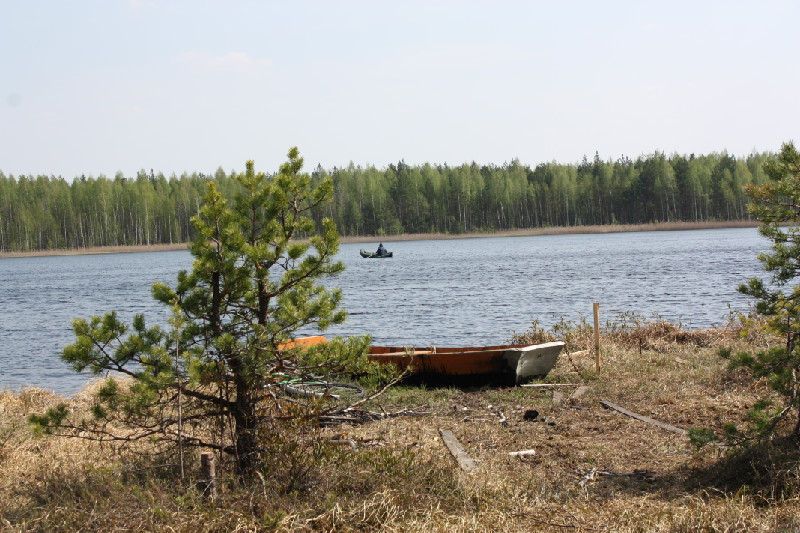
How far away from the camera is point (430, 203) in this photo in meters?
114

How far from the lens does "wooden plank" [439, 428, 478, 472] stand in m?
7.70

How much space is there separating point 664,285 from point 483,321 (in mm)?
12980

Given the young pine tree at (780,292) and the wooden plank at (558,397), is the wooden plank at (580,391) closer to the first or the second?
the wooden plank at (558,397)

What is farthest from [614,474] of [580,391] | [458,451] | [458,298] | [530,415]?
Answer: [458,298]

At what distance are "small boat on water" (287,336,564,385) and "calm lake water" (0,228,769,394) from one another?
253 cm

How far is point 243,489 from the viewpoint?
607cm

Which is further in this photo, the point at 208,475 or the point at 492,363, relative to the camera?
the point at 492,363

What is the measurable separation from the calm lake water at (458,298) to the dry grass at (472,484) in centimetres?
435

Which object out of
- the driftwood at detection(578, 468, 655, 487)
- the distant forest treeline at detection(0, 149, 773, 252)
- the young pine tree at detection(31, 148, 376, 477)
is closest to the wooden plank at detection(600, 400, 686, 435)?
the driftwood at detection(578, 468, 655, 487)

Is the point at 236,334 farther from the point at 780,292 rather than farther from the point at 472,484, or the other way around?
the point at 780,292

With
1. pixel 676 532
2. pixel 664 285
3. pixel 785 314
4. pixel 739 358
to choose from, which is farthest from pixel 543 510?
pixel 664 285

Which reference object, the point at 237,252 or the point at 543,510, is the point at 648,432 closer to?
the point at 543,510

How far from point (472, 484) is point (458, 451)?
1767mm

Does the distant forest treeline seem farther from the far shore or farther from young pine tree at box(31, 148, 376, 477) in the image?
young pine tree at box(31, 148, 376, 477)
